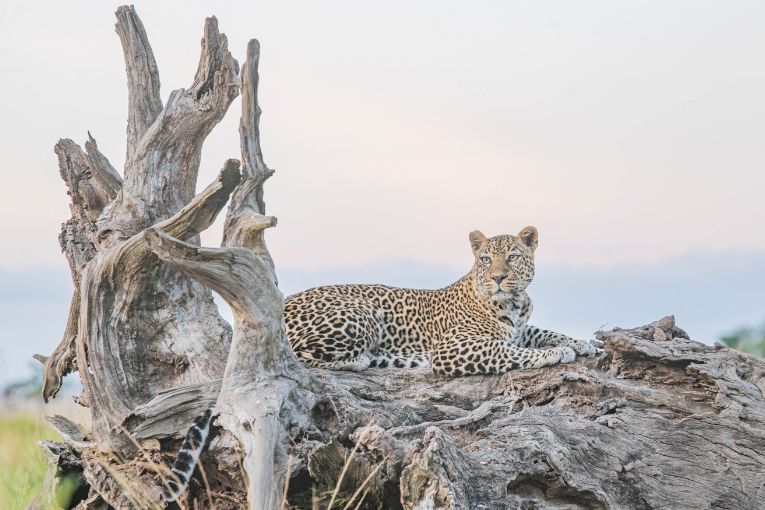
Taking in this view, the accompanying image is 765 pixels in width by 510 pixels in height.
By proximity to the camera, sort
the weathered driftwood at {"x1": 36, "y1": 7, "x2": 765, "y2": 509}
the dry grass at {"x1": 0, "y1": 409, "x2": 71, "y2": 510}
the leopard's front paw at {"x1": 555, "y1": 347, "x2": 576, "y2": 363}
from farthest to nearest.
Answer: the leopard's front paw at {"x1": 555, "y1": 347, "x2": 576, "y2": 363}, the dry grass at {"x1": 0, "y1": 409, "x2": 71, "y2": 510}, the weathered driftwood at {"x1": 36, "y1": 7, "x2": 765, "y2": 509}

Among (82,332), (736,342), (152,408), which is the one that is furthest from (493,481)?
(736,342)

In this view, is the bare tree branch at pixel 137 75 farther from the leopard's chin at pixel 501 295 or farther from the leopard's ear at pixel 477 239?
the leopard's chin at pixel 501 295

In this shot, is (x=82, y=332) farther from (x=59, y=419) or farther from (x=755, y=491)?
→ (x=755, y=491)

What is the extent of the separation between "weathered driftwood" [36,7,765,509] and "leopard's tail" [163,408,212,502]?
133 mm

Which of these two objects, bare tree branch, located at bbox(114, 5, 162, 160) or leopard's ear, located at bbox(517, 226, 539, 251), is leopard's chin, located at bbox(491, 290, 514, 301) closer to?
leopard's ear, located at bbox(517, 226, 539, 251)

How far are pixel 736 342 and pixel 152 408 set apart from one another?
782 inches

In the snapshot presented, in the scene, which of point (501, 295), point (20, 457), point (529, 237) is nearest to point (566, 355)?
point (501, 295)

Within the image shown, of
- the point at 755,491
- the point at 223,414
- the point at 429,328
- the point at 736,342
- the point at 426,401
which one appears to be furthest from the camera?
the point at 736,342

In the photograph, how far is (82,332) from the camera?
859cm

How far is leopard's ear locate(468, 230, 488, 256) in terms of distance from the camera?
11.3m

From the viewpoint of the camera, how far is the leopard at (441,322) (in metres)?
9.95

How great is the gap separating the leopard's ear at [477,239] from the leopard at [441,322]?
0.01 metres

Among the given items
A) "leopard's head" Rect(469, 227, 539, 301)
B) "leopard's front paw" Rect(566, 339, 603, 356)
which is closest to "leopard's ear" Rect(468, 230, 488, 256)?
"leopard's head" Rect(469, 227, 539, 301)

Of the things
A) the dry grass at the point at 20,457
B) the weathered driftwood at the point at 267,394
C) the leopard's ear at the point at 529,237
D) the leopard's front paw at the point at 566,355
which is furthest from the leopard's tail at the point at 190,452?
the leopard's ear at the point at 529,237
